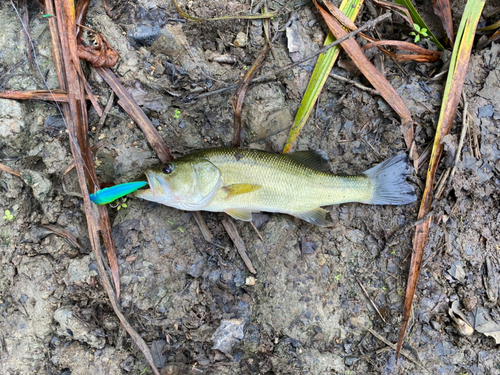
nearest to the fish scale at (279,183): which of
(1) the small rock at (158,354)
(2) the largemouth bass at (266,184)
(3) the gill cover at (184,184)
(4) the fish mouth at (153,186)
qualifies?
(2) the largemouth bass at (266,184)

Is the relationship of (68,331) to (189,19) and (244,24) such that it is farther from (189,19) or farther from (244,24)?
(244,24)

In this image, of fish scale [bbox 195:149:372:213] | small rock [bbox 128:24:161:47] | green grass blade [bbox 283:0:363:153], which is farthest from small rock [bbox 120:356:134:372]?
small rock [bbox 128:24:161:47]

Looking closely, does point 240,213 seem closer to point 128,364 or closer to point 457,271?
point 128,364

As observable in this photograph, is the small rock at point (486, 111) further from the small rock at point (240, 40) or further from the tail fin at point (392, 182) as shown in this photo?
the small rock at point (240, 40)

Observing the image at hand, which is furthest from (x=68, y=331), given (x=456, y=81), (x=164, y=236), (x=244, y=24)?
(x=456, y=81)

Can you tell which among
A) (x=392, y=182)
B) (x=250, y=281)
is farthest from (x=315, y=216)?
(x=250, y=281)

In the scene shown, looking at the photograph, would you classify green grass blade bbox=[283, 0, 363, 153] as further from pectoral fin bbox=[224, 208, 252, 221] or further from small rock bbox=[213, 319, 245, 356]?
small rock bbox=[213, 319, 245, 356]

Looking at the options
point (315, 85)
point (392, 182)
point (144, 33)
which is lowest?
point (392, 182)
